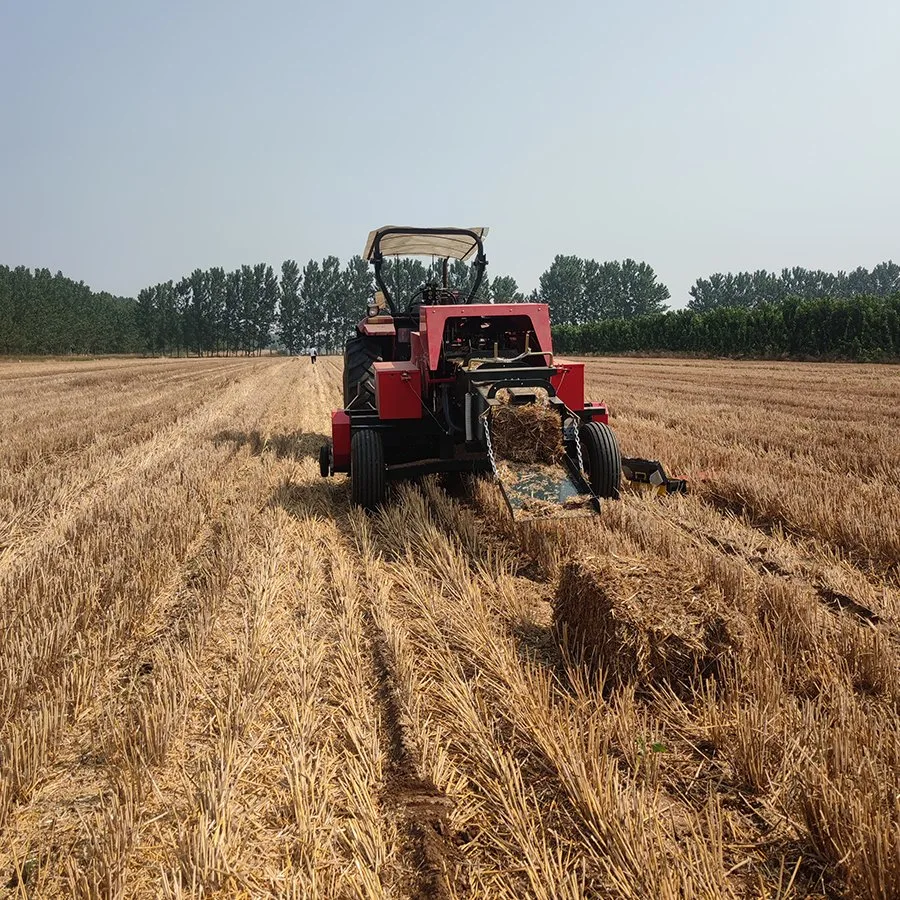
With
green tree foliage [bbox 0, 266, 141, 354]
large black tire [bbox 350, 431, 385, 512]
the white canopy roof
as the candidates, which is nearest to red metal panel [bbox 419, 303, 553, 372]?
large black tire [bbox 350, 431, 385, 512]

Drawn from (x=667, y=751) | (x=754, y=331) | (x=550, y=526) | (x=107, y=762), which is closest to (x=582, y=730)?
(x=667, y=751)

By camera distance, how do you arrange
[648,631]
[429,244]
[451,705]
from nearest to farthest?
1. [451,705]
2. [648,631]
3. [429,244]

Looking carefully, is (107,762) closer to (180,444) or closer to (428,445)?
(428,445)

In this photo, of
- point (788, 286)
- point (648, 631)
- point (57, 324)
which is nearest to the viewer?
point (648, 631)

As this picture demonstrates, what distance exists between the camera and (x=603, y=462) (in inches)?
198

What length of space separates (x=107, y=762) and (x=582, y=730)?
5.30 ft

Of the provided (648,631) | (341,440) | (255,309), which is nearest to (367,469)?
(341,440)

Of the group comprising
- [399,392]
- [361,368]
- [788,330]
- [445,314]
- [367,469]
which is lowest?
[367,469]

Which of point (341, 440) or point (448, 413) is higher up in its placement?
point (448, 413)

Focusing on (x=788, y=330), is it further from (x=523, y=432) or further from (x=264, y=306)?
(x=264, y=306)

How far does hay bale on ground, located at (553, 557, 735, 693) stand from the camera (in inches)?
103

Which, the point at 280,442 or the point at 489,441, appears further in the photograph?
the point at 280,442

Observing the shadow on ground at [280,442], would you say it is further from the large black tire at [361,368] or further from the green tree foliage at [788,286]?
the green tree foliage at [788,286]

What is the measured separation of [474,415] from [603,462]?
1086 millimetres
